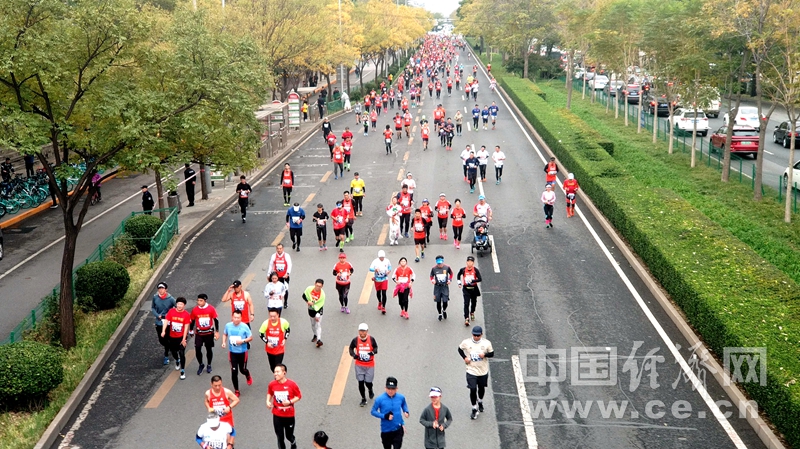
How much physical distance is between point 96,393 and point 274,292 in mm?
3875

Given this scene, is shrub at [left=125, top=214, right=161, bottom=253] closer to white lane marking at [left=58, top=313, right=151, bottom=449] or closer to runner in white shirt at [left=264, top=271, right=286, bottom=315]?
white lane marking at [left=58, top=313, right=151, bottom=449]

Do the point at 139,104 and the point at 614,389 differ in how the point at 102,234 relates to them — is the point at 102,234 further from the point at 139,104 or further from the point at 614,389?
the point at 614,389

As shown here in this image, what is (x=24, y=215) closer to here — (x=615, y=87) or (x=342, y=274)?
(x=342, y=274)

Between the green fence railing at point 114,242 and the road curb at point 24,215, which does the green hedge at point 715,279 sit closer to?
the green fence railing at point 114,242

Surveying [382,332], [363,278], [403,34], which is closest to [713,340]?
[382,332]

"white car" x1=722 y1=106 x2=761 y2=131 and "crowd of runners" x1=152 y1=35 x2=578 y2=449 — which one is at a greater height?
"white car" x1=722 y1=106 x2=761 y2=131

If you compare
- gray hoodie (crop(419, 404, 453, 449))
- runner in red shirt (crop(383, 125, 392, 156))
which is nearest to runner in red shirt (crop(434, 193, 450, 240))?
gray hoodie (crop(419, 404, 453, 449))

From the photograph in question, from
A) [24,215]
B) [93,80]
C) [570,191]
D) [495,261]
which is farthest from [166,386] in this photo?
[24,215]

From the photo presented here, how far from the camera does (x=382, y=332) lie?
16516 mm

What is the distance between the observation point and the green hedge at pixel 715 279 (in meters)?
12.2

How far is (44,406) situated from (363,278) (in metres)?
8.81

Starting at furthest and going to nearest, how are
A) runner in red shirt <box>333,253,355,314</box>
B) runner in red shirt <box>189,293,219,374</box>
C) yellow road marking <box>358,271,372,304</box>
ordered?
yellow road marking <box>358,271,372,304</box> → runner in red shirt <box>333,253,355,314</box> → runner in red shirt <box>189,293,219,374</box>

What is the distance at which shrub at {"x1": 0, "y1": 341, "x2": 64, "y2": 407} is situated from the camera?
520 inches

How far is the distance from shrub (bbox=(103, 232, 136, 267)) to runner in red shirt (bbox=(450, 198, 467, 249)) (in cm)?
937
